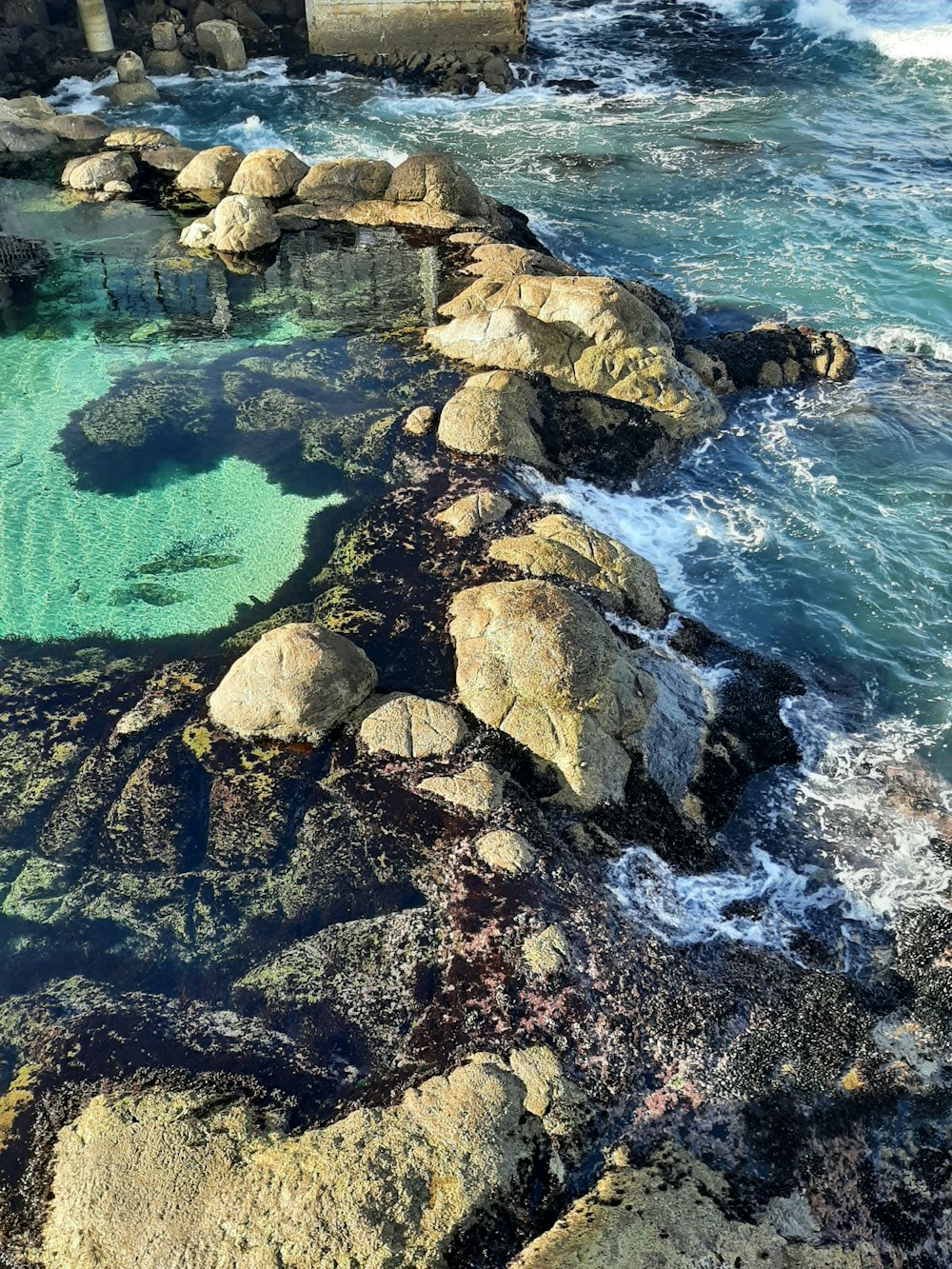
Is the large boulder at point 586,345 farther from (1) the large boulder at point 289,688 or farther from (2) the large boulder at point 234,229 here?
(1) the large boulder at point 289,688

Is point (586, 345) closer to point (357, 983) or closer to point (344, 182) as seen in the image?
point (344, 182)

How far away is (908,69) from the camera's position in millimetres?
32688

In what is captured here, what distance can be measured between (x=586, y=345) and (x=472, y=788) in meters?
9.14

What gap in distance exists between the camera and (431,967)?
840cm

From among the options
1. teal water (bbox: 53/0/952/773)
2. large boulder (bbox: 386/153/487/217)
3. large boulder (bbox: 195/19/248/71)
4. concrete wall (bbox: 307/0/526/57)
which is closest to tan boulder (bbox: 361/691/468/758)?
teal water (bbox: 53/0/952/773)

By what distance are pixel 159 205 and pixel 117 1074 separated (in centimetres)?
2008

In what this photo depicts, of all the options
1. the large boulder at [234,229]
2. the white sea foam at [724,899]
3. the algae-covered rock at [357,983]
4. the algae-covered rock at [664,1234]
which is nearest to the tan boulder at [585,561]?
the white sea foam at [724,899]

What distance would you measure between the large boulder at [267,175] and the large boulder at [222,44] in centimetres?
1298

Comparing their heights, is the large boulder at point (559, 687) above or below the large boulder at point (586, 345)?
below

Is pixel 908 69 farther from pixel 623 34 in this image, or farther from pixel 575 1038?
pixel 575 1038

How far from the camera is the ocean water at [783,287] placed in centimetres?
1089

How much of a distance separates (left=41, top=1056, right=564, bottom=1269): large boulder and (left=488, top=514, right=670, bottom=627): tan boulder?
6.39 meters

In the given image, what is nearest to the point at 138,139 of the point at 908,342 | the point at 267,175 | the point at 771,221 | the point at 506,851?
the point at 267,175

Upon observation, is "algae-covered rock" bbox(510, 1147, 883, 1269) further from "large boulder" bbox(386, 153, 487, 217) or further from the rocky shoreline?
"large boulder" bbox(386, 153, 487, 217)
